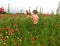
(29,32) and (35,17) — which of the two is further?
(35,17)

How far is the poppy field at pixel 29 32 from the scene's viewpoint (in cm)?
790

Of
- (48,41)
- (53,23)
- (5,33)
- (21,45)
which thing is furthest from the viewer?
(53,23)

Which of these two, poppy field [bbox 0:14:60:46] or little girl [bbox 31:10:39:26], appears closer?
poppy field [bbox 0:14:60:46]

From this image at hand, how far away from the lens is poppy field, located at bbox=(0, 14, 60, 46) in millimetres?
7904

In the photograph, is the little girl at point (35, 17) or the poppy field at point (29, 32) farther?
the little girl at point (35, 17)

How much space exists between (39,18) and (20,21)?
3.49 ft

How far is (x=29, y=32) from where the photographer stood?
8984 millimetres

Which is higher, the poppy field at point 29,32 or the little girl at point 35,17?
the little girl at point 35,17

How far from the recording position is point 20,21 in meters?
11.1

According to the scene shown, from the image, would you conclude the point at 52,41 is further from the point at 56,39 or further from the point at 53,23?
the point at 53,23

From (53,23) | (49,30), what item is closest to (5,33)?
(49,30)

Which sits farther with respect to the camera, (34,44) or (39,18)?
(39,18)

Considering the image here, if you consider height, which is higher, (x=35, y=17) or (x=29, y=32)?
(x=35, y=17)

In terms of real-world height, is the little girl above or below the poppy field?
above
